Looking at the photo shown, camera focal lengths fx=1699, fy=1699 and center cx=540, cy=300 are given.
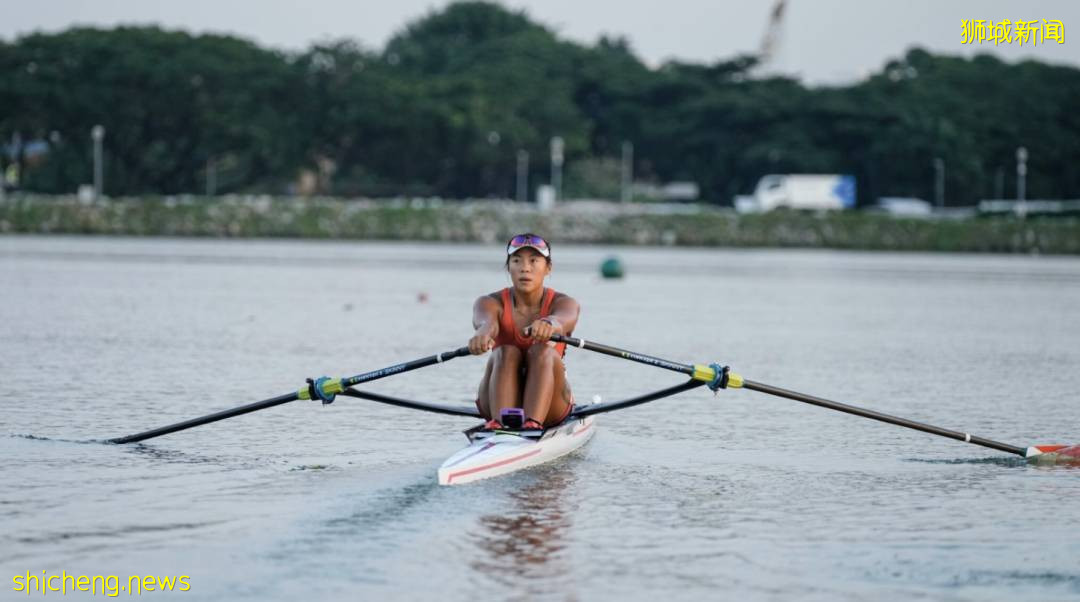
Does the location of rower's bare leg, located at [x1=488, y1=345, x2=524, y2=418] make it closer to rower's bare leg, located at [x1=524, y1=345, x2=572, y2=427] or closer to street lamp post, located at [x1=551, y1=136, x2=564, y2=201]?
rower's bare leg, located at [x1=524, y1=345, x2=572, y2=427]

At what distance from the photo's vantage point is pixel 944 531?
11211 millimetres

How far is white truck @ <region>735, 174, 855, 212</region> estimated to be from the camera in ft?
394

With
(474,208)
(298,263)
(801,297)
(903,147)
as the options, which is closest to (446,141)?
(474,208)

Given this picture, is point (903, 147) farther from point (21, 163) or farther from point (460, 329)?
point (460, 329)

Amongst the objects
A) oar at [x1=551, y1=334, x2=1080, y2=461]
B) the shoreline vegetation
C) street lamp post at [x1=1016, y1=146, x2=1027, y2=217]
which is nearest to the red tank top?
oar at [x1=551, y1=334, x2=1080, y2=461]

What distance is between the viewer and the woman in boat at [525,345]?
1355 cm

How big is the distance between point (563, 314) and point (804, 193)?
10956 cm

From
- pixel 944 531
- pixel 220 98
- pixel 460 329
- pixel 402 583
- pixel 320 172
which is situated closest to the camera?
pixel 402 583

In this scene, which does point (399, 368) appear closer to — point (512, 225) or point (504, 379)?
point (504, 379)

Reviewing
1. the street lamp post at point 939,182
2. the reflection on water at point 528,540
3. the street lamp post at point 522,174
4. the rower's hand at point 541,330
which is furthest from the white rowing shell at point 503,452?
the street lamp post at point 939,182

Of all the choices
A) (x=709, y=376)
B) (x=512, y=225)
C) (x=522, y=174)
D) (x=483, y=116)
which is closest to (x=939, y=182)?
(x=522, y=174)

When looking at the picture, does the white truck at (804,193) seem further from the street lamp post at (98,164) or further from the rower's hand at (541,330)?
the rower's hand at (541,330)

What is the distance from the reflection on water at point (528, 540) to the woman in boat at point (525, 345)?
98 centimetres

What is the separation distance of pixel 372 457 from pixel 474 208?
79.0 m
